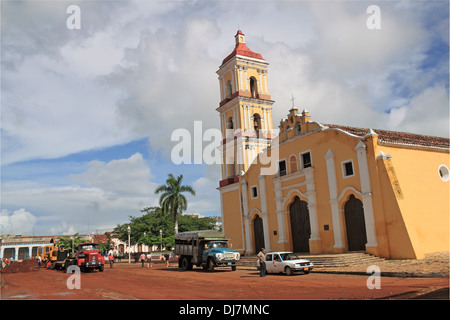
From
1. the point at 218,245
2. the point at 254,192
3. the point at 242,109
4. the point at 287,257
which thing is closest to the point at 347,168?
the point at 287,257

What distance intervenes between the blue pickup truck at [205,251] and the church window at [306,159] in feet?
26.1

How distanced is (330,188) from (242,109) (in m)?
14.3

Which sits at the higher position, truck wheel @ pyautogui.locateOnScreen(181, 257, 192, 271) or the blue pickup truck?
the blue pickup truck

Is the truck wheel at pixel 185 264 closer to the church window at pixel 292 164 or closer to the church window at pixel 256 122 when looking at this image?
the church window at pixel 292 164

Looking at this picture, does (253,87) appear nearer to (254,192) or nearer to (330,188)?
(254,192)

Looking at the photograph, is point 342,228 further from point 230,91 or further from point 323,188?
point 230,91

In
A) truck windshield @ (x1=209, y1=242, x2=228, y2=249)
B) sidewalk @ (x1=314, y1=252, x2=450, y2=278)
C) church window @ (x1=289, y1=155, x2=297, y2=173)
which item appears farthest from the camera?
church window @ (x1=289, y1=155, x2=297, y2=173)

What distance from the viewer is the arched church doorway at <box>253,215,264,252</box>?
107 feet

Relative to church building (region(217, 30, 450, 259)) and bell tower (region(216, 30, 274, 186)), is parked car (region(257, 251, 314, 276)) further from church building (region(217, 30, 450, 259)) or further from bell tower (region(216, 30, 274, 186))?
bell tower (region(216, 30, 274, 186))

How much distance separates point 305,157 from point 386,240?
28.3ft

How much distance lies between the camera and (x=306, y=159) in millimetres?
28516

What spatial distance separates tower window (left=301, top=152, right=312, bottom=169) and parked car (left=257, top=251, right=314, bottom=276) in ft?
30.2

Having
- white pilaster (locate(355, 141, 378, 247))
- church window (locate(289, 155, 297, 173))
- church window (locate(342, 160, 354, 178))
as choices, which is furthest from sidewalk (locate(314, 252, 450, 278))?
church window (locate(289, 155, 297, 173))
